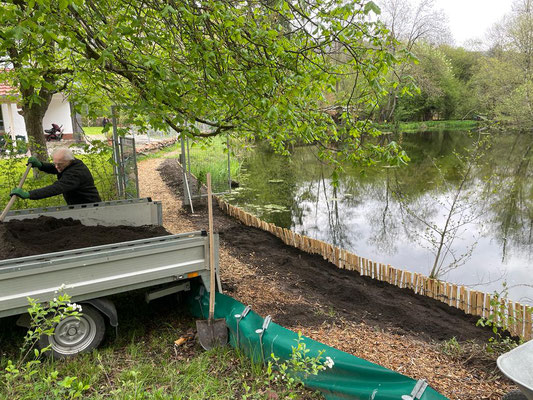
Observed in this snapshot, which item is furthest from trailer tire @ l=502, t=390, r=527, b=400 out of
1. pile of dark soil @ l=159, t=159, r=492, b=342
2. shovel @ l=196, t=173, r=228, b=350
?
shovel @ l=196, t=173, r=228, b=350

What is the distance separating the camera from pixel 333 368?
3072 mm

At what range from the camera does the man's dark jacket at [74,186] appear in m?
5.02

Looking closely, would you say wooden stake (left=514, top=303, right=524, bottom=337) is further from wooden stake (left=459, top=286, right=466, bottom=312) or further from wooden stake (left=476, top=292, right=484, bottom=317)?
wooden stake (left=459, top=286, right=466, bottom=312)

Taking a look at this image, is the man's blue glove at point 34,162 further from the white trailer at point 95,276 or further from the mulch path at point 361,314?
the mulch path at point 361,314

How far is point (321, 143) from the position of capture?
211 inches

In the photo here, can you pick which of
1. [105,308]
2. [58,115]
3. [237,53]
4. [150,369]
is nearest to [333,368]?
[150,369]

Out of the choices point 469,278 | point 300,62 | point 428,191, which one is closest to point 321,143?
point 300,62

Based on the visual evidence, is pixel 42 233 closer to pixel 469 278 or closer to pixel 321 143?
pixel 321 143

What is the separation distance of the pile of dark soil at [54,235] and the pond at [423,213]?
3194 mm

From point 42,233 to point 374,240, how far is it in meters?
8.31

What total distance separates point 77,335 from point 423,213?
11.1 m

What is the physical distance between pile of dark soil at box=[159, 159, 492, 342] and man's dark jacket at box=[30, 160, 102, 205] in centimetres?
244

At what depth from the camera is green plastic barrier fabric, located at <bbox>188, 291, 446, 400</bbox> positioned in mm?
2723

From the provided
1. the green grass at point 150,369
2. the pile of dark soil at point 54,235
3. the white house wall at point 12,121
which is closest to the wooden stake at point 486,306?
the green grass at point 150,369
